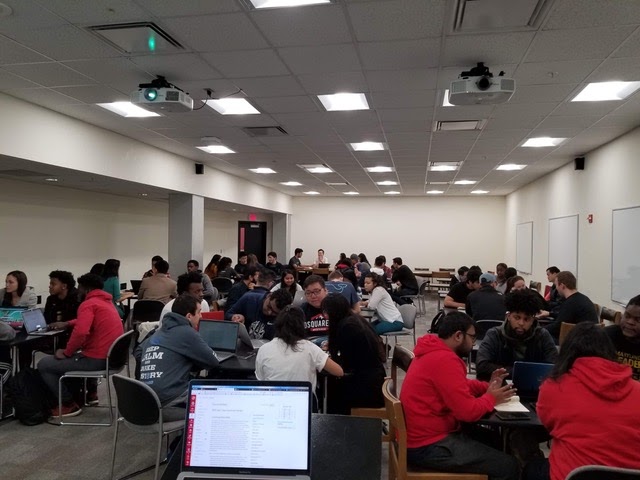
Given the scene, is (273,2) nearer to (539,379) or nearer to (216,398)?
(216,398)

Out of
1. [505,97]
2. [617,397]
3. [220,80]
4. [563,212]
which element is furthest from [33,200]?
[563,212]

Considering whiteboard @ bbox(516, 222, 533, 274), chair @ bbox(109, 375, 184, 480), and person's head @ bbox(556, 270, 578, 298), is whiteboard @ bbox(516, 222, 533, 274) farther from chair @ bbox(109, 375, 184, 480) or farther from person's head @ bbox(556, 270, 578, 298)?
chair @ bbox(109, 375, 184, 480)

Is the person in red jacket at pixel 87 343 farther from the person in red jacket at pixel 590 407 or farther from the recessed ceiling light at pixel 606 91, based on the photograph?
the recessed ceiling light at pixel 606 91

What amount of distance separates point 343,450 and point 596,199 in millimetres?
6951

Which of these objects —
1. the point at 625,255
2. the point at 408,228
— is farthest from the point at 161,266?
the point at 408,228

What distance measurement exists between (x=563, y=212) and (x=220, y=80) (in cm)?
709

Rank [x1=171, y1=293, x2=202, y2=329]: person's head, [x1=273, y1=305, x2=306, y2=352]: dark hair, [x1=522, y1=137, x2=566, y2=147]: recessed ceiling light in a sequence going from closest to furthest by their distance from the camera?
[x1=273, y1=305, x2=306, y2=352]: dark hair < [x1=171, y1=293, x2=202, y2=329]: person's head < [x1=522, y1=137, x2=566, y2=147]: recessed ceiling light

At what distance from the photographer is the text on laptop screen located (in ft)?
4.93

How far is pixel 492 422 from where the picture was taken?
2.40 m

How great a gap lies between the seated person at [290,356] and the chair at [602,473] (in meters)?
1.40

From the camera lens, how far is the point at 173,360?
10.0ft

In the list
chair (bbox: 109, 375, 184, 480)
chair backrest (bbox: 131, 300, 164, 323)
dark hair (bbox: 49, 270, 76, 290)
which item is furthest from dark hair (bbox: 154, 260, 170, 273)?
chair (bbox: 109, 375, 184, 480)

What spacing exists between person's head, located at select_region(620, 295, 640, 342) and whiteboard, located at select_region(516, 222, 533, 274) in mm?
8667

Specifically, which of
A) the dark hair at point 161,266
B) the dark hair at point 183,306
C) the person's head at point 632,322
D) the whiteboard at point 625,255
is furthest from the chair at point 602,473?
the dark hair at point 161,266
